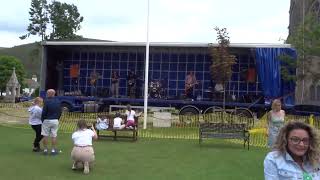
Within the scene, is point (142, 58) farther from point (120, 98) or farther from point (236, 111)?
point (236, 111)

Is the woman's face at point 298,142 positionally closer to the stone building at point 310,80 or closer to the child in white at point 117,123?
the child in white at point 117,123

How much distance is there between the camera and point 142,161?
12648mm

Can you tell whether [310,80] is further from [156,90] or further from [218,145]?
[218,145]

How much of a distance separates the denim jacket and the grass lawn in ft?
21.2

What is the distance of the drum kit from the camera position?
28922 mm

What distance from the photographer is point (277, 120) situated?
1198 centimetres

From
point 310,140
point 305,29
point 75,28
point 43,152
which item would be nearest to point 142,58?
point 305,29

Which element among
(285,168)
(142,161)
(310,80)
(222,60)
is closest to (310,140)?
(285,168)

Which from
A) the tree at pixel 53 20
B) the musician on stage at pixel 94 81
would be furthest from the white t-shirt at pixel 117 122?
the tree at pixel 53 20

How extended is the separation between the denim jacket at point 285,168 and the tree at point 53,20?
63.4 m

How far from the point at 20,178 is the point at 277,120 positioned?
549 centimetres

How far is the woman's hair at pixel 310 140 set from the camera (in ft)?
12.9

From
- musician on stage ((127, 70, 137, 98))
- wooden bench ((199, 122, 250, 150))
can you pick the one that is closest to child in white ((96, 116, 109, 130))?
wooden bench ((199, 122, 250, 150))

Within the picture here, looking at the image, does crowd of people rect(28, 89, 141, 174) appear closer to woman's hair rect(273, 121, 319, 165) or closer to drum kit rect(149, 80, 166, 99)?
woman's hair rect(273, 121, 319, 165)
